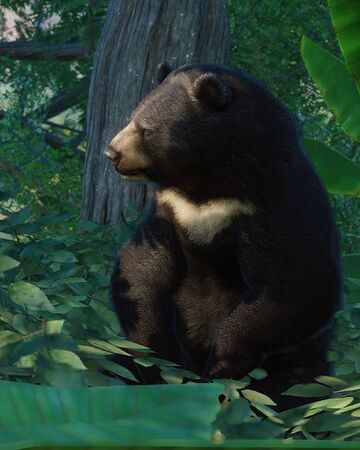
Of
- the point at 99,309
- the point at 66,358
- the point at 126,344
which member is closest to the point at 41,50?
the point at 99,309

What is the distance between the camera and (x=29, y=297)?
7.16 ft

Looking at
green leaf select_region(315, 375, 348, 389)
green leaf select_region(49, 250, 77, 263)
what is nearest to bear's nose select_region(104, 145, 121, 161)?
green leaf select_region(49, 250, 77, 263)

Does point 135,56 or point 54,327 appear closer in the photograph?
point 54,327

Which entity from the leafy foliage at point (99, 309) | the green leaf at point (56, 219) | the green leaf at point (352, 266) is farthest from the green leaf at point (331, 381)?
the green leaf at point (352, 266)

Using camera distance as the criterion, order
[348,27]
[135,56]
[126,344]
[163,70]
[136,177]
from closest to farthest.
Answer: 1. [126,344]
2. [136,177]
3. [163,70]
4. [348,27]
5. [135,56]

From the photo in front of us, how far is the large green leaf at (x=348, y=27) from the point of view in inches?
158

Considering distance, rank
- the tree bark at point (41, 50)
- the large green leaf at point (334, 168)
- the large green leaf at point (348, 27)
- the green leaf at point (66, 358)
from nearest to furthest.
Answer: the green leaf at point (66, 358) < the large green leaf at point (348, 27) < the large green leaf at point (334, 168) < the tree bark at point (41, 50)

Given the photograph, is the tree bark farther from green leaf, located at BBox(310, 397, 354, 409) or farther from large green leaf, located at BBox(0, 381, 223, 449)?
large green leaf, located at BBox(0, 381, 223, 449)

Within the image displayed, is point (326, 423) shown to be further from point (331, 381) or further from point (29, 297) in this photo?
point (29, 297)

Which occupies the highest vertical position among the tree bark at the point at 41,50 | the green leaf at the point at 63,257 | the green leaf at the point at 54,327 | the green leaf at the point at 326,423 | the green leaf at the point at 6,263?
the tree bark at the point at 41,50

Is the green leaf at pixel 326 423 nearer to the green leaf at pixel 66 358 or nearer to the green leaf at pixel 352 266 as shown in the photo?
the green leaf at pixel 66 358

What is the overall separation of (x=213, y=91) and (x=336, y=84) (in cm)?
350

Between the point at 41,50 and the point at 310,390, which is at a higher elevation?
the point at 41,50

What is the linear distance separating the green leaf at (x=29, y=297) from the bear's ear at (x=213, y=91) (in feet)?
3.68
